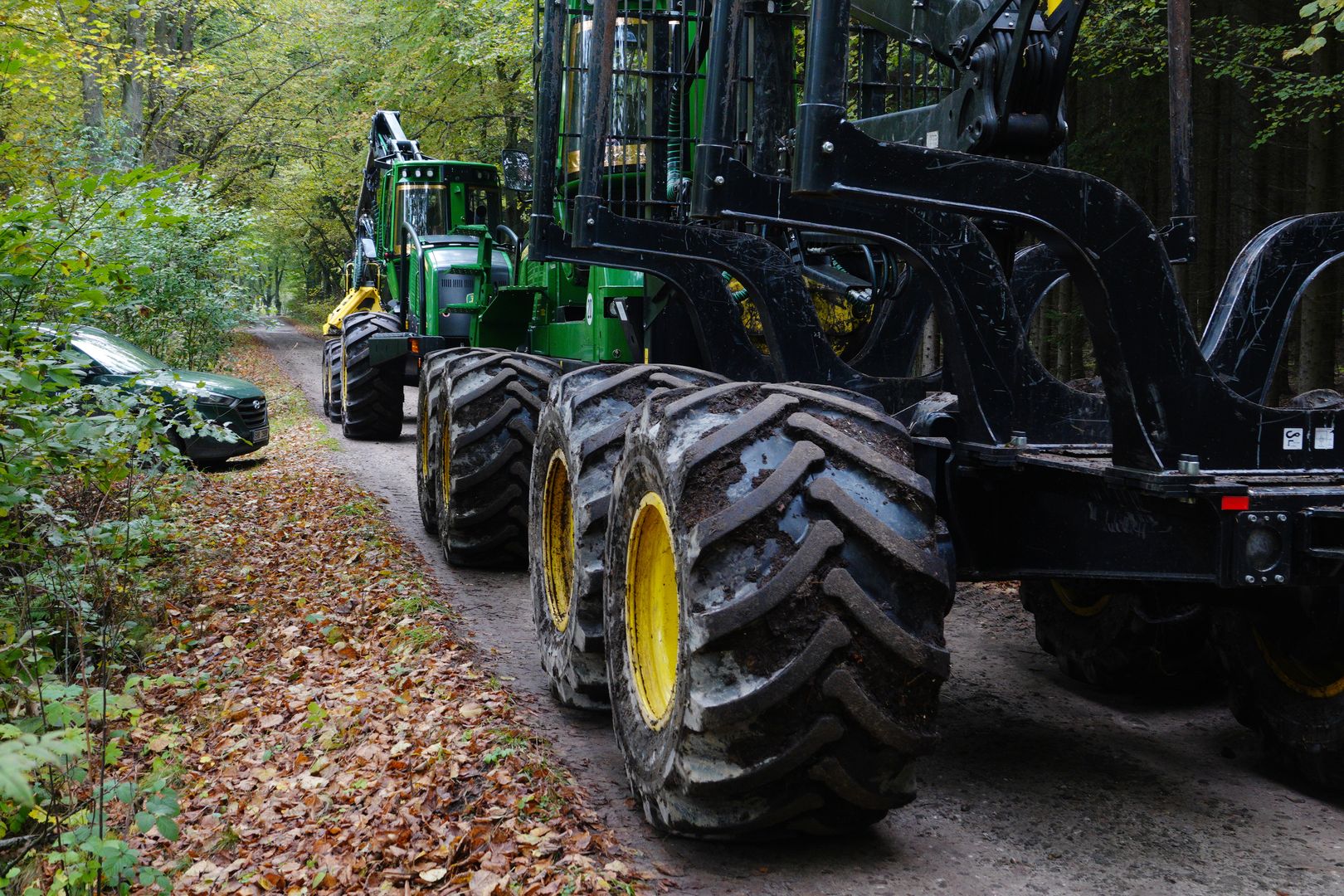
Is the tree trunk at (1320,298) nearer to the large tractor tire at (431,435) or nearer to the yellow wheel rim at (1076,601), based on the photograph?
the yellow wheel rim at (1076,601)

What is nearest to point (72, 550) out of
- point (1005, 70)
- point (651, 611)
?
point (651, 611)

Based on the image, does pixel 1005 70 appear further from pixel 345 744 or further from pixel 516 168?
pixel 516 168

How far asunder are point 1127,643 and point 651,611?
233 cm

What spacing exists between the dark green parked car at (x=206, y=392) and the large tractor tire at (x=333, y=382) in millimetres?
3550

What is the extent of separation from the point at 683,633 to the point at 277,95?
103 feet

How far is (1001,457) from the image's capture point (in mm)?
3771

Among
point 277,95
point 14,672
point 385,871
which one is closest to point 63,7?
point 277,95

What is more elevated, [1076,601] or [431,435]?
[431,435]

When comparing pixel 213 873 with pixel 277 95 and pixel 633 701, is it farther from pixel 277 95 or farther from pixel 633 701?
pixel 277 95

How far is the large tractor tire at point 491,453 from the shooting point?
24.4 feet

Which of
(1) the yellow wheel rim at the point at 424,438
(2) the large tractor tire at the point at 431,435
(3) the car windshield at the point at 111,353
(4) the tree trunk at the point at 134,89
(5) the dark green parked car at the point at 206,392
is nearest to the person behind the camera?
(2) the large tractor tire at the point at 431,435

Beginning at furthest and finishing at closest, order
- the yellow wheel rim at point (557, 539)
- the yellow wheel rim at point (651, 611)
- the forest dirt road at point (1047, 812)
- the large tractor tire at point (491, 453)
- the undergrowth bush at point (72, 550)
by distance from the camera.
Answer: the large tractor tire at point (491, 453), the yellow wheel rim at point (557, 539), the undergrowth bush at point (72, 550), the yellow wheel rim at point (651, 611), the forest dirt road at point (1047, 812)

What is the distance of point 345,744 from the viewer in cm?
496

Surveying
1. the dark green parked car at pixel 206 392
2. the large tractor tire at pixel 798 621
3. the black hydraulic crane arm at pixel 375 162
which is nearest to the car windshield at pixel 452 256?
the black hydraulic crane arm at pixel 375 162
